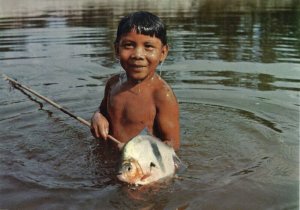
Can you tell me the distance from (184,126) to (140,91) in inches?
55.4

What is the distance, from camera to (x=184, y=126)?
5.44 metres

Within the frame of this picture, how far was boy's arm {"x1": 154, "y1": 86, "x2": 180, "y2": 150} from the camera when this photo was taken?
13.4 feet

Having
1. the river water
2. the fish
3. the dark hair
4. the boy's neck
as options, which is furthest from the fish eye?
the dark hair

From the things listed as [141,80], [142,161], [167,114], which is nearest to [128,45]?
[141,80]

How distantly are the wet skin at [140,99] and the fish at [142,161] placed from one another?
57 cm

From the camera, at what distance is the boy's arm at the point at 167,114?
4078 mm

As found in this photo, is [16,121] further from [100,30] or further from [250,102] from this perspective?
[100,30]

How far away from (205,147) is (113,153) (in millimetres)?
973

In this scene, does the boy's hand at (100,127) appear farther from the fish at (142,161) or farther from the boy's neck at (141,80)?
the fish at (142,161)

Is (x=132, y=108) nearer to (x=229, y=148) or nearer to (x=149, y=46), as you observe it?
(x=149, y=46)

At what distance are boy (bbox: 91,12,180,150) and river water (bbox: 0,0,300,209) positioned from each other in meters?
0.33

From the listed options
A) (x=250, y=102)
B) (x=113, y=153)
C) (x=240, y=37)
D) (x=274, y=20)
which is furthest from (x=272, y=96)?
(x=274, y=20)

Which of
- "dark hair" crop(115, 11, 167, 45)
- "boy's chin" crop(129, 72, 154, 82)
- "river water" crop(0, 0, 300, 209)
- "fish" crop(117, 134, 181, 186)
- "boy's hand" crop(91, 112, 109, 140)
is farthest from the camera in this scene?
"boy's hand" crop(91, 112, 109, 140)

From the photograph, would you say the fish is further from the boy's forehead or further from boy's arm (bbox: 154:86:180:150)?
the boy's forehead
